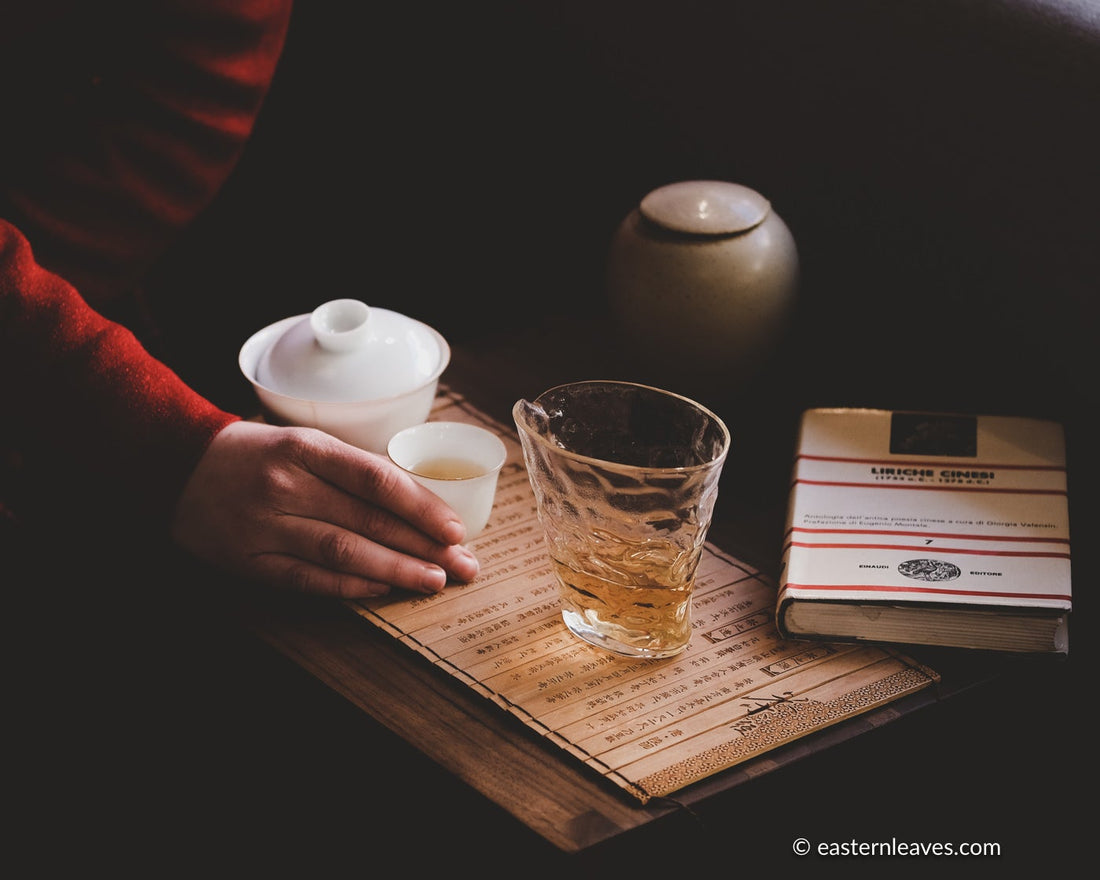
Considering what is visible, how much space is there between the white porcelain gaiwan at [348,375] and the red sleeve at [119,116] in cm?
36

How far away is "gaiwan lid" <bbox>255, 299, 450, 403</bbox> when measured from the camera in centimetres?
92

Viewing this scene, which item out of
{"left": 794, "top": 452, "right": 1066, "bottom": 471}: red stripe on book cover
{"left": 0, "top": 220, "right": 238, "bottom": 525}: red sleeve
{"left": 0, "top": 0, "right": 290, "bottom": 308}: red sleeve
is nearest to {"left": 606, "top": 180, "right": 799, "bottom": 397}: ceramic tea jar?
{"left": 794, "top": 452, "right": 1066, "bottom": 471}: red stripe on book cover

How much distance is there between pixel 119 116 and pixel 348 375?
1.62 feet

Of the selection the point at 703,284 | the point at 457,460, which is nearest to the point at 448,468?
the point at 457,460

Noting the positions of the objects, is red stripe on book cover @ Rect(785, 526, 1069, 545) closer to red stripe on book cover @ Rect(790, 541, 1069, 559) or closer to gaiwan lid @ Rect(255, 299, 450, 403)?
red stripe on book cover @ Rect(790, 541, 1069, 559)

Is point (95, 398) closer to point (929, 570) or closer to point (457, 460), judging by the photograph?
point (457, 460)

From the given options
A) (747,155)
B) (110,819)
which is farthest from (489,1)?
(110,819)

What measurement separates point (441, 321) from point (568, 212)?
0.22 m

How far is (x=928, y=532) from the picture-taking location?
85cm

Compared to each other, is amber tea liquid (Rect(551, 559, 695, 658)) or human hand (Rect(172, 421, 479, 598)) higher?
human hand (Rect(172, 421, 479, 598))

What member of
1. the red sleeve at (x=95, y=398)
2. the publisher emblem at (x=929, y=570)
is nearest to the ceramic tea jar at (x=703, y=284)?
the publisher emblem at (x=929, y=570)

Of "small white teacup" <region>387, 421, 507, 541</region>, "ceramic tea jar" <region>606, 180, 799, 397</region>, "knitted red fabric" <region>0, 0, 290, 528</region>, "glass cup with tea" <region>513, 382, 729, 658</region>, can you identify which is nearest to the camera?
"glass cup with tea" <region>513, 382, 729, 658</region>

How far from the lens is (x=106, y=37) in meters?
1.22

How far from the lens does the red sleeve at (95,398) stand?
34.6 inches
